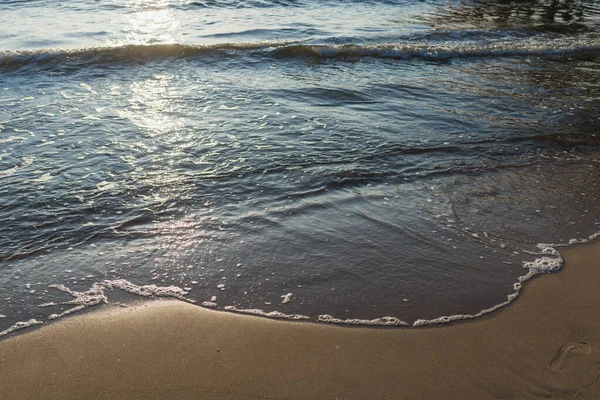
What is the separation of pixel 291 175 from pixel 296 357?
229cm

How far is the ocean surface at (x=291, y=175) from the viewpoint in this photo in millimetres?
3258

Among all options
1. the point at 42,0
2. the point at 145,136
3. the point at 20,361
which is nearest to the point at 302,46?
the point at 145,136

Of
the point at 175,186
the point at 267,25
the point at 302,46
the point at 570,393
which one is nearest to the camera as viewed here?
the point at 570,393

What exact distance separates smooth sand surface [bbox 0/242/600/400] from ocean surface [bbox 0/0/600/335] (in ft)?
0.53

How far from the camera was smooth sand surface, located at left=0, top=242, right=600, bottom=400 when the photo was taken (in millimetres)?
2488

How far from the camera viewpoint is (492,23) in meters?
13.1

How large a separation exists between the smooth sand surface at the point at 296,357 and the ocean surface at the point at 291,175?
0.16m

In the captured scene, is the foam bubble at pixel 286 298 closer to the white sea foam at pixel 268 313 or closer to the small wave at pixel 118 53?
the white sea foam at pixel 268 313

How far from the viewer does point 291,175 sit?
187 inches

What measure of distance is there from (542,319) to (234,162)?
9.81 feet

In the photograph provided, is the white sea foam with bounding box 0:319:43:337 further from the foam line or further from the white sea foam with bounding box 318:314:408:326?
the foam line

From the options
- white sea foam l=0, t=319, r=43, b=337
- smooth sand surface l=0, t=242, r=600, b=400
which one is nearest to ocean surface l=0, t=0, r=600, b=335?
white sea foam l=0, t=319, r=43, b=337

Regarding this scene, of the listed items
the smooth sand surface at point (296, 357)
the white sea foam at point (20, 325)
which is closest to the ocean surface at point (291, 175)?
the white sea foam at point (20, 325)

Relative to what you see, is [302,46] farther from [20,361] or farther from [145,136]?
[20,361]
